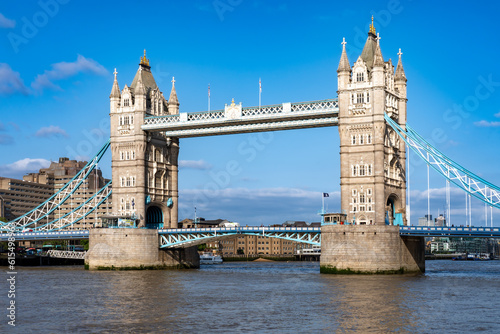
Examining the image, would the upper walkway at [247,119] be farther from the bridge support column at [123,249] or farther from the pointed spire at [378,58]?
the bridge support column at [123,249]

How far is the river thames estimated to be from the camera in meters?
41.3

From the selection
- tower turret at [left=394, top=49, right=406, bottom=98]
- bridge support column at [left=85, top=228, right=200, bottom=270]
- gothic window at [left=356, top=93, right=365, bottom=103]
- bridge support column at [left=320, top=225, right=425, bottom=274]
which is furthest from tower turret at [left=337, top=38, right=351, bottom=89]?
bridge support column at [left=85, top=228, right=200, bottom=270]

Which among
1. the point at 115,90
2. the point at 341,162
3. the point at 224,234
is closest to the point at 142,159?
the point at 115,90

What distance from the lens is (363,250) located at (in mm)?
79438

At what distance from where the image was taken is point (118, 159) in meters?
102

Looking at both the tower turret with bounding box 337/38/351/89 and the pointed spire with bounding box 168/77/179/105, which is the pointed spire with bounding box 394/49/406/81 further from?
the pointed spire with bounding box 168/77/179/105

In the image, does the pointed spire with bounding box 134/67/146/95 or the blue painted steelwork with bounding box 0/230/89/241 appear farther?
the blue painted steelwork with bounding box 0/230/89/241

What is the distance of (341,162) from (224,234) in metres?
18.8

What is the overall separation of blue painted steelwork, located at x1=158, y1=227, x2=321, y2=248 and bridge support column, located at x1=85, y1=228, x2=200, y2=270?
6.75 ft

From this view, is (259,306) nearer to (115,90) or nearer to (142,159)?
(142,159)

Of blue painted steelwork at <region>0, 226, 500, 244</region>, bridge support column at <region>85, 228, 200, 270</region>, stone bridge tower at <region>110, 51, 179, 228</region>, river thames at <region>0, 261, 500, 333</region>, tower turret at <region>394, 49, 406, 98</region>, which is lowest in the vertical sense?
river thames at <region>0, 261, 500, 333</region>

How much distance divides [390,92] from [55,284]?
146ft

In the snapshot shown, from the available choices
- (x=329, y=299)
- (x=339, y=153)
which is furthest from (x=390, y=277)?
(x=329, y=299)

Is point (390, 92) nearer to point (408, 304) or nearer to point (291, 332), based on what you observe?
point (408, 304)
